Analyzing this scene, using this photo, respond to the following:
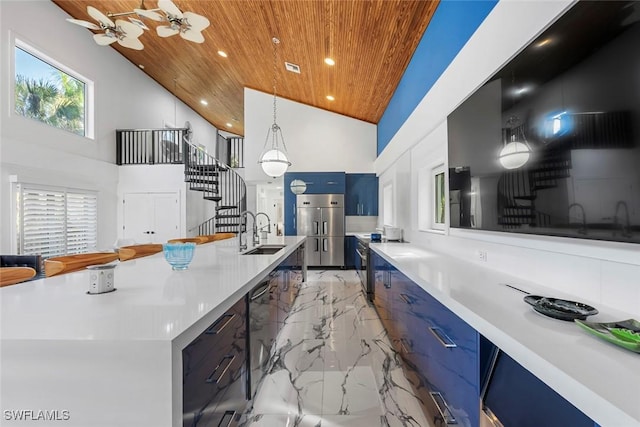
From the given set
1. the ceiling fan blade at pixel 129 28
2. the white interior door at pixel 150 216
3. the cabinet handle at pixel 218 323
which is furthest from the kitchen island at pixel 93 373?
the white interior door at pixel 150 216

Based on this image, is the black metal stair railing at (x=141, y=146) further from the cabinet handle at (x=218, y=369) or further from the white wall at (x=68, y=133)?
the cabinet handle at (x=218, y=369)

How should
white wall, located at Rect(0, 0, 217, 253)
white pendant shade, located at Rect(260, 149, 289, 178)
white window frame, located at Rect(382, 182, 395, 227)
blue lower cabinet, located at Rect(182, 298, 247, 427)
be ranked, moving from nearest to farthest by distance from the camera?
blue lower cabinet, located at Rect(182, 298, 247, 427), white wall, located at Rect(0, 0, 217, 253), white pendant shade, located at Rect(260, 149, 289, 178), white window frame, located at Rect(382, 182, 395, 227)

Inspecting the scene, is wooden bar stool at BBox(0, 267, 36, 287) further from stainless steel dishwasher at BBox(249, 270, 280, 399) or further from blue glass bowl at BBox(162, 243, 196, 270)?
stainless steel dishwasher at BBox(249, 270, 280, 399)

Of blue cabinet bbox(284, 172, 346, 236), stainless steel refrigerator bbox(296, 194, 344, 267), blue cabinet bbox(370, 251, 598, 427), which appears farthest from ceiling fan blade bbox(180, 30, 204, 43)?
blue cabinet bbox(370, 251, 598, 427)

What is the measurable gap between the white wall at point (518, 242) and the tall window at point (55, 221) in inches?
251

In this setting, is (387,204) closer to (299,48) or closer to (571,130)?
(299,48)

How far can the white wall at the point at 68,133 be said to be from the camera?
14.4ft

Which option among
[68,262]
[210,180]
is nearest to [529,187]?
[68,262]

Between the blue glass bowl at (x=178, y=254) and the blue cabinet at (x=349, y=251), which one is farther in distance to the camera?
the blue cabinet at (x=349, y=251)

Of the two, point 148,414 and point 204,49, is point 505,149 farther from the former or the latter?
point 204,49

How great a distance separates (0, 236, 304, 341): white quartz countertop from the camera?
2.67 ft

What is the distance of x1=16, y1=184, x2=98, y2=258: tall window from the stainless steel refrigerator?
4.57 m

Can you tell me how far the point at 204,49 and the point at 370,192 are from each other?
4852mm

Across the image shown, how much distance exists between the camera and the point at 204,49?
18.8ft
